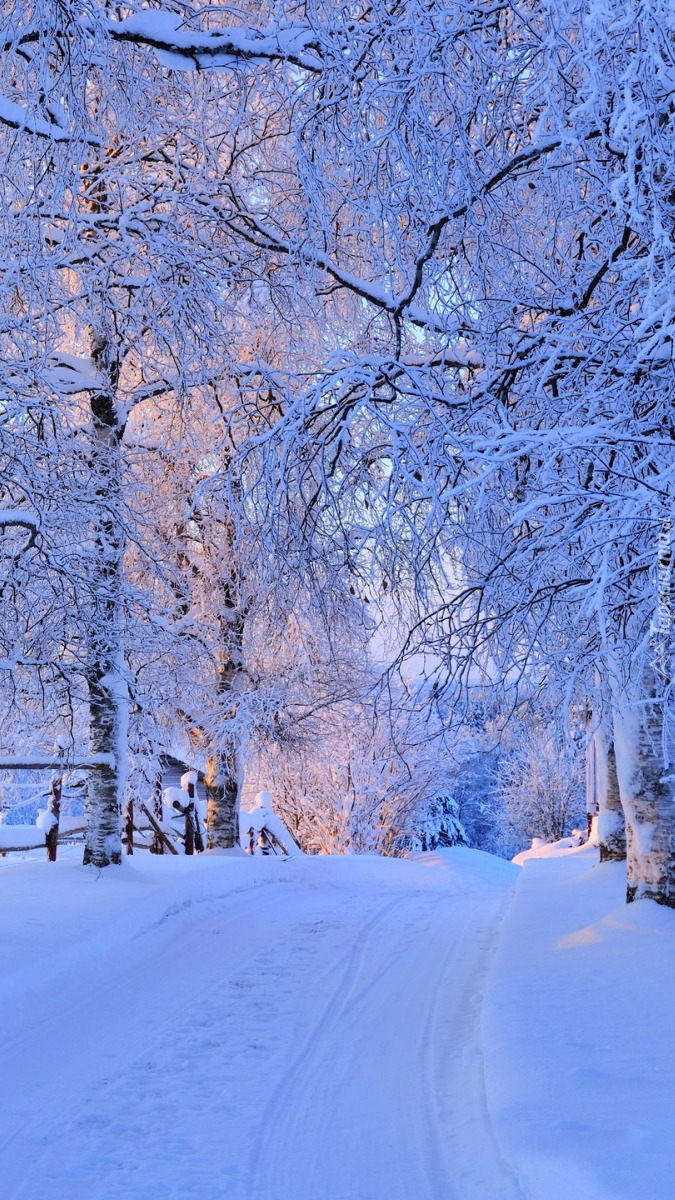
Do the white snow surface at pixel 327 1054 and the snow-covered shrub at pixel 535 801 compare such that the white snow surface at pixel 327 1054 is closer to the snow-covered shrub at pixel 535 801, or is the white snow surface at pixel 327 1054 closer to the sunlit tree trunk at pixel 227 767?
the sunlit tree trunk at pixel 227 767

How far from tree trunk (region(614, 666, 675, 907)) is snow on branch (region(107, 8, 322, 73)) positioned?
6035 mm

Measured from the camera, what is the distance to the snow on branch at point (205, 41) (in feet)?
18.0

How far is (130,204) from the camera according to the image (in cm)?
958

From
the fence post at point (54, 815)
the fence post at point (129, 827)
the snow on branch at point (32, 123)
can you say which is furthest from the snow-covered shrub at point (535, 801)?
the snow on branch at point (32, 123)

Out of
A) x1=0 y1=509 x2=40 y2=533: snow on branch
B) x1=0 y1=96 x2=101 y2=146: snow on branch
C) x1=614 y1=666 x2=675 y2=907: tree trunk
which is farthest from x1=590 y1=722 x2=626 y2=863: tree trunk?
x1=0 y1=96 x2=101 y2=146: snow on branch

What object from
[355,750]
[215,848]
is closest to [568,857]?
[215,848]

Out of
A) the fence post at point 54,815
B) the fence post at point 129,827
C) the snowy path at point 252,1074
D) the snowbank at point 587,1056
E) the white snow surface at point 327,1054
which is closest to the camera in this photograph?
the snowbank at point 587,1056

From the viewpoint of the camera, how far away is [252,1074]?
19.7 feet

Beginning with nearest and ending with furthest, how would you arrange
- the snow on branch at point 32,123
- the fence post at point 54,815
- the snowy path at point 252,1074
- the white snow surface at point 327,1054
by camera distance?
the white snow surface at point 327,1054 < the snowy path at point 252,1074 < the snow on branch at point 32,123 < the fence post at point 54,815

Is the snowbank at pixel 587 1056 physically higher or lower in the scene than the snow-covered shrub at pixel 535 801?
lower

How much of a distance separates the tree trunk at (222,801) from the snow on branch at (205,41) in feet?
50.3

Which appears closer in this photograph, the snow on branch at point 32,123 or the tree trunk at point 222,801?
the snow on branch at point 32,123

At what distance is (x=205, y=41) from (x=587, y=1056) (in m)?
5.45

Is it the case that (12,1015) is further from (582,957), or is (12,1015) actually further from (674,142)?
(674,142)
